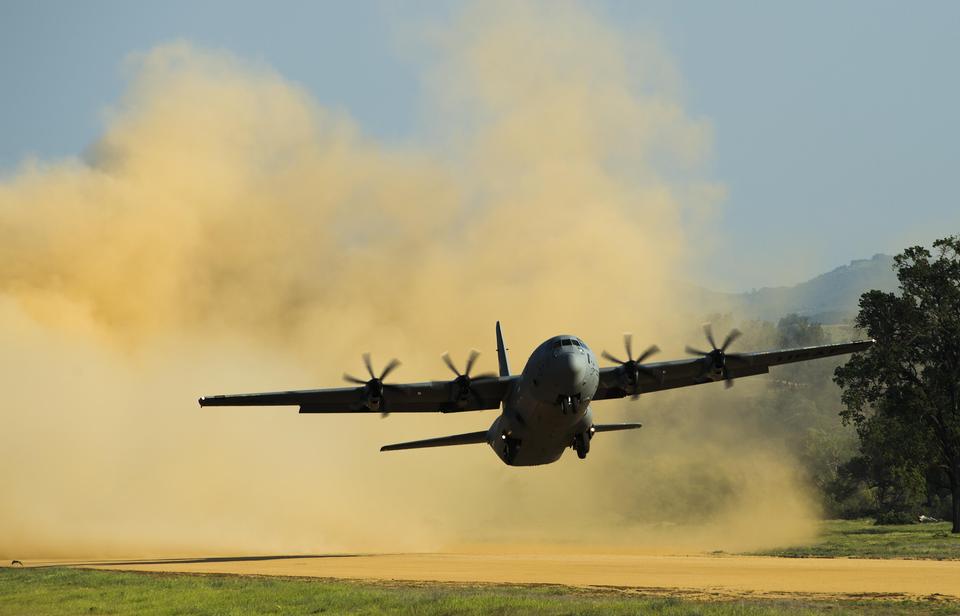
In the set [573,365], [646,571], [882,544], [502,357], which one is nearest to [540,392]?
[573,365]

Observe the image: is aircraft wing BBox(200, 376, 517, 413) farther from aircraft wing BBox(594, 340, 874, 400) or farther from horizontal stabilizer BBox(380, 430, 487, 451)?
aircraft wing BBox(594, 340, 874, 400)

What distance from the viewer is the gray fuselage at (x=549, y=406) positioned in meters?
36.4

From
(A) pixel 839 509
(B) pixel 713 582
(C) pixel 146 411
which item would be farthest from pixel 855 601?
(A) pixel 839 509

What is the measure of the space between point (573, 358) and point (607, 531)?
39535 millimetres

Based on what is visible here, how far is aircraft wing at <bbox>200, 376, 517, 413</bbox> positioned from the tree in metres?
35.9

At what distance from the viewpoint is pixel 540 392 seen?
37500mm

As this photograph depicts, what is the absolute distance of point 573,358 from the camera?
119ft

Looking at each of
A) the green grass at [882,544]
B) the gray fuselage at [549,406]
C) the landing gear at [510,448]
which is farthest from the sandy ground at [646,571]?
the gray fuselage at [549,406]

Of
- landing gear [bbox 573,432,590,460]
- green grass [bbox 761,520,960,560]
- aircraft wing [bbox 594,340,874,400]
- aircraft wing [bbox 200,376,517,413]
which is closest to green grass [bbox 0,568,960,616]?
aircraft wing [bbox 200,376,517,413]

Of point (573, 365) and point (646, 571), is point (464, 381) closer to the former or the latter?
point (573, 365)

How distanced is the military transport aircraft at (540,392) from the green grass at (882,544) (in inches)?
471

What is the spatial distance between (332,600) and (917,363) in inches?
2122

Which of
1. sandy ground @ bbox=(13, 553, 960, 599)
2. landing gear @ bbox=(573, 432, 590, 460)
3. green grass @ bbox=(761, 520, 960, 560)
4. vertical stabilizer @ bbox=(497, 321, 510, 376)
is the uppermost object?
vertical stabilizer @ bbox=(497, 321, 510, 376)

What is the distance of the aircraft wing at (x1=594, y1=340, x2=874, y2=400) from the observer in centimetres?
4291
